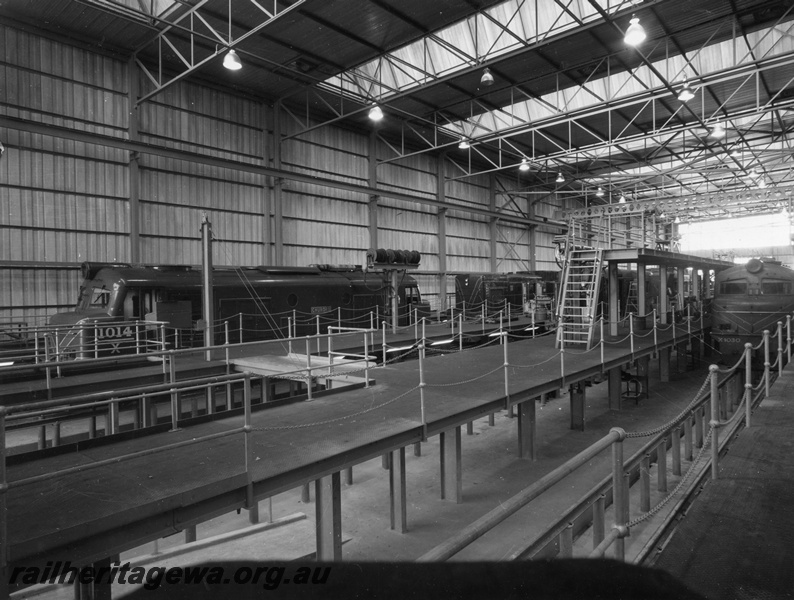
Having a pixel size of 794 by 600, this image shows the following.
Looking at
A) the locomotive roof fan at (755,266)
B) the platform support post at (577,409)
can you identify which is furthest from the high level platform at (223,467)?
the locomotive roof fan at (755,266)

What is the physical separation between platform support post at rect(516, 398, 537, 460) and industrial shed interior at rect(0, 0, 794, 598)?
80 millimetres

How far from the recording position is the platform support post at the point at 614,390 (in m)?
14.6

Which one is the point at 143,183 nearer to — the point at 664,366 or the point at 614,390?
the point at 614,390

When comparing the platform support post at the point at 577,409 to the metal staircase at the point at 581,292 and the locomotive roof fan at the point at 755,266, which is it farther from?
the locomotive roof fan at the point at 755,266

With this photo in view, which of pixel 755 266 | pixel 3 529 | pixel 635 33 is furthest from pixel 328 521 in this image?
pixel 755 266

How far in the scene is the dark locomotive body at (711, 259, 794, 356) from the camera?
15719mm

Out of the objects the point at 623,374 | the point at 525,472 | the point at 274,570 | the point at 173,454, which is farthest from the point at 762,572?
the point at 623,374

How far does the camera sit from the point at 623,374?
16156mm

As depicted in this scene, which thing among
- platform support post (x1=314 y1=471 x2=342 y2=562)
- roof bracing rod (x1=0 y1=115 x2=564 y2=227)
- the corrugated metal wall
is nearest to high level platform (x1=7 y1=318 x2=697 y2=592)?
platform support post (x1=314 y1=471 x2=342 y2=562)

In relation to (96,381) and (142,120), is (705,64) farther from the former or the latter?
(96,381)

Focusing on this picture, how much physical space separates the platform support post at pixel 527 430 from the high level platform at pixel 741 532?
226 inches

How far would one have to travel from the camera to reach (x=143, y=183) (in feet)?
61.5

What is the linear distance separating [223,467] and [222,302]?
10997mm

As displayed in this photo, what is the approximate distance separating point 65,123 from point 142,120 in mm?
2501
